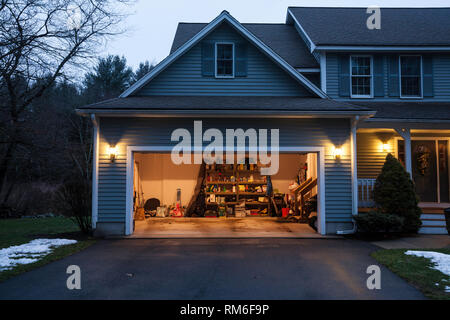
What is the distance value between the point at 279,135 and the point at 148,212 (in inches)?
260

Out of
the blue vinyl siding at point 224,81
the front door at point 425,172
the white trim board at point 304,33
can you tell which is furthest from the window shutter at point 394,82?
the blue vinyl siding at point 224,81

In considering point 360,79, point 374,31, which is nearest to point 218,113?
point 360,79

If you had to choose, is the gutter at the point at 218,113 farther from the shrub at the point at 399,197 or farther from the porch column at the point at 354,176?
the shrub at the point at 399,197

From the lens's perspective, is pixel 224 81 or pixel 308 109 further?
pixel 224 81

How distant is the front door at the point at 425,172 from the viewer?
39.9 feet

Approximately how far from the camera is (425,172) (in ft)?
40.0

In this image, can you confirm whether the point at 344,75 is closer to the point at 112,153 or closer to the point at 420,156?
the point at 420,156

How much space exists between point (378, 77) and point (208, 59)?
6090 millimetres

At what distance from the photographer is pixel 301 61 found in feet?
42.9

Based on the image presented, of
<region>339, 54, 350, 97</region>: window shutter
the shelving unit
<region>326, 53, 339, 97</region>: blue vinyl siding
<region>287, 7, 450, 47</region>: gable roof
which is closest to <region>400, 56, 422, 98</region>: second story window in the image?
<region>287, 7, 450, 47</region>: gable roof

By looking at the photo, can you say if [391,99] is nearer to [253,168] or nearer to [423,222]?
[423,222]

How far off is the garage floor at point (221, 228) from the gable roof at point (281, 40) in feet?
19.2

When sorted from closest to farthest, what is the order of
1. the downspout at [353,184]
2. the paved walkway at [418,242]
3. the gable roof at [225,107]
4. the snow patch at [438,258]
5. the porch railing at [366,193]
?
1. the snow patch at [438,258]
2. the paved walkway at [418,242]
3. the gable roof at [225,107]
4. the downspout at [353,184]
5. the porch railing at [366,193]
